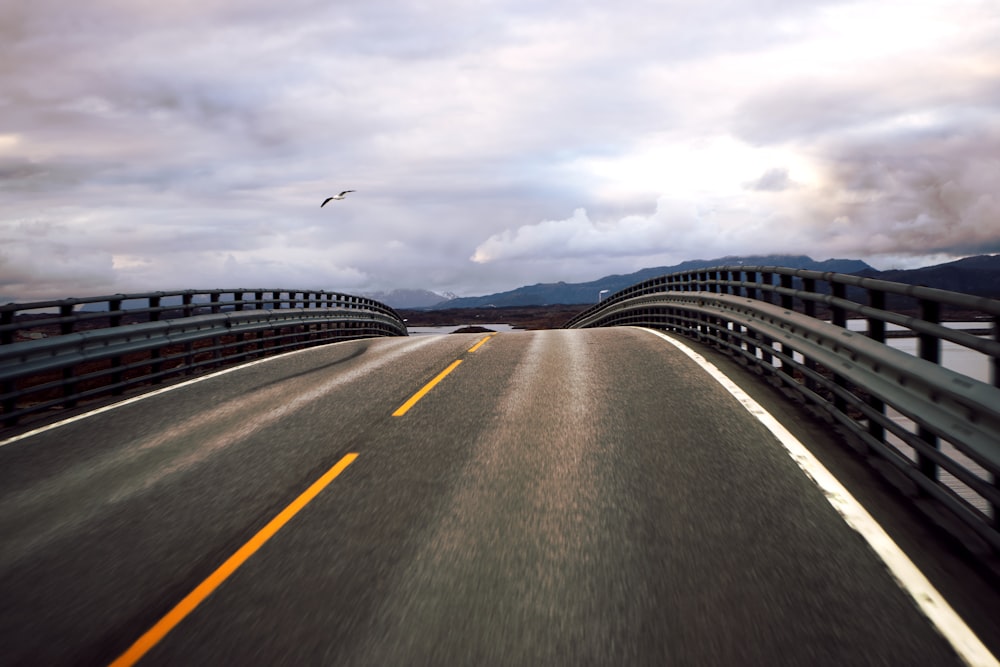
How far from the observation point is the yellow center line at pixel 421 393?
27.4 feet

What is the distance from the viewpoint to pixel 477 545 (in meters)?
4.33

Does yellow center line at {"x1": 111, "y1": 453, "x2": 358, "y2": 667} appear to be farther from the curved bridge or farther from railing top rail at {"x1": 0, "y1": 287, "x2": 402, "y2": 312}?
railing top rail at {"x1": 0, "y1": 287, "x2": 402, "y2": 312}

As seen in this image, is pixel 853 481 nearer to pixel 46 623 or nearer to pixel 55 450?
pixel 46 623

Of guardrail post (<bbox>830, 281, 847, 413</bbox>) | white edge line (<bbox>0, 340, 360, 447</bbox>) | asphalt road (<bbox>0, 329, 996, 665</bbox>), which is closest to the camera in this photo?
asphalt road (<bbox>0, 329, 996, 665</bbox>)

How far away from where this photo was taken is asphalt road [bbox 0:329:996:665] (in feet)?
10.6

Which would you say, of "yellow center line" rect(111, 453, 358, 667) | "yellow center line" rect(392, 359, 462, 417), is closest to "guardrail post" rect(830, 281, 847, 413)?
"yellow center line" rect(392, 359, 462, 417)

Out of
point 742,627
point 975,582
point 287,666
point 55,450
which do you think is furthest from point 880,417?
point 55,450

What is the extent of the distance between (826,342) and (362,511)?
525 cm

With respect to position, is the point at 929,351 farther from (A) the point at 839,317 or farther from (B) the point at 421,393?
(B) the point at 421,393

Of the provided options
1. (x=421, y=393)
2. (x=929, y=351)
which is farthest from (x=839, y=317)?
(x=421, y=393)

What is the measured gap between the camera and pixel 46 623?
11.7 ft

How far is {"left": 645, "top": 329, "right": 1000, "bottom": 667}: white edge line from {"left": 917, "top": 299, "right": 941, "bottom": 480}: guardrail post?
1.96ft

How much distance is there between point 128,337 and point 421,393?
5039 millimetres

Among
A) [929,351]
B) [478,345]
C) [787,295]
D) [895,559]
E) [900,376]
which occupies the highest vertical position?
[787,295]
